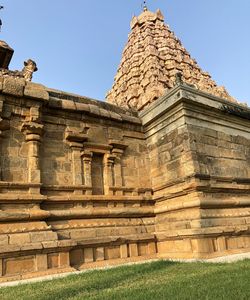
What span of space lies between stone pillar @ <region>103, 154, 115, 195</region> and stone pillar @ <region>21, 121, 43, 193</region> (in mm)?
2230

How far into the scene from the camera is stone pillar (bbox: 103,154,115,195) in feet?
31.2

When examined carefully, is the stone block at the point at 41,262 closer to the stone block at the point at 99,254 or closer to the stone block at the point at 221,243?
the stone block at the point at 99,254

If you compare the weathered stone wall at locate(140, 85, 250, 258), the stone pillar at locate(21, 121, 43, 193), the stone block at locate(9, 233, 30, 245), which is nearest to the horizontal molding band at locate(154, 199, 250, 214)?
the weathered stone wall at locate(140, 85, 250, 258)

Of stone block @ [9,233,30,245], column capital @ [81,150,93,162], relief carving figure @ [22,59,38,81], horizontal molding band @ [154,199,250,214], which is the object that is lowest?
stone block @ [9,233,30,245]

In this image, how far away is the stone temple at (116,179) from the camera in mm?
7668

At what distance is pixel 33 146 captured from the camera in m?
8.38

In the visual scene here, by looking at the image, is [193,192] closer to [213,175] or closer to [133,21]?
[213,175]

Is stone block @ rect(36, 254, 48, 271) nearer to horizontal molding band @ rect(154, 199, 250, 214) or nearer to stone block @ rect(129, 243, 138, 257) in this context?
stone block @ rect(129, 243, 138, 257)

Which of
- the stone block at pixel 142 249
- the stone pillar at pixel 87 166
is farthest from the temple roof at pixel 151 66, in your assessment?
the stone block at pixel 142 249

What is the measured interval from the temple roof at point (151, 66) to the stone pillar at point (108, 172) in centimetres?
697

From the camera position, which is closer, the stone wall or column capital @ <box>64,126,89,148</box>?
the stone wall

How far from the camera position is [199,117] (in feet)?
32.2

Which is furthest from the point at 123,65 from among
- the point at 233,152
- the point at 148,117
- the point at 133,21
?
the point at 233,152

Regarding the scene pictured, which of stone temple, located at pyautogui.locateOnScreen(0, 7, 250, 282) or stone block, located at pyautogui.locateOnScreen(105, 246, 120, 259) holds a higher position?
stone temple, located at pyautogui.locateOnScreen(0, 7, 250, 282)
